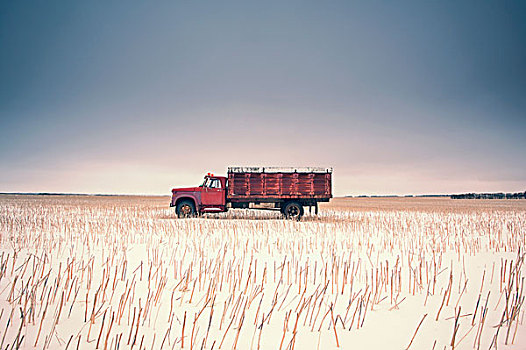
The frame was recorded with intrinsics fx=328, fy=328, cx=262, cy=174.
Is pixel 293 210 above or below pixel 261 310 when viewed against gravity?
above

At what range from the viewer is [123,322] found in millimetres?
3873

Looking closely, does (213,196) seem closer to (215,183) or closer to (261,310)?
(215,183)

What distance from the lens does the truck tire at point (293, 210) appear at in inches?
752

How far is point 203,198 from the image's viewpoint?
18.9m

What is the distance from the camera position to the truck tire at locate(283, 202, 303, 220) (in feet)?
62.6

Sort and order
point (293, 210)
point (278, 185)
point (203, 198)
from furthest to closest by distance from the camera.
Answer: point (293, 210), point (278, 185), point (203, 198)

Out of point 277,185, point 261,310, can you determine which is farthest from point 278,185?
point 261,310

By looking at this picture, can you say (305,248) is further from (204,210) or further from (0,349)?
(204,210)

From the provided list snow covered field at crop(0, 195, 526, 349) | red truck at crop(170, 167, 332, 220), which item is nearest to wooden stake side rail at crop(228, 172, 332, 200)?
red truck at crop(170, 167, 332, 220)

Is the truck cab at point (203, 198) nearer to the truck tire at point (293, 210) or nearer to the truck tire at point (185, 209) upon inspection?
the truck tire at point (185, 209)

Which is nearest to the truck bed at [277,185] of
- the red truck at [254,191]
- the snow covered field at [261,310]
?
the red truck at [254,191]

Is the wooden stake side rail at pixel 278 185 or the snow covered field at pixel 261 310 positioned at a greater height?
the wooden stake side rail at pixel 278 185

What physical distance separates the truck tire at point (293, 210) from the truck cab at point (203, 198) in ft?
11.9

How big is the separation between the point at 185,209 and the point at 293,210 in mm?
6294
